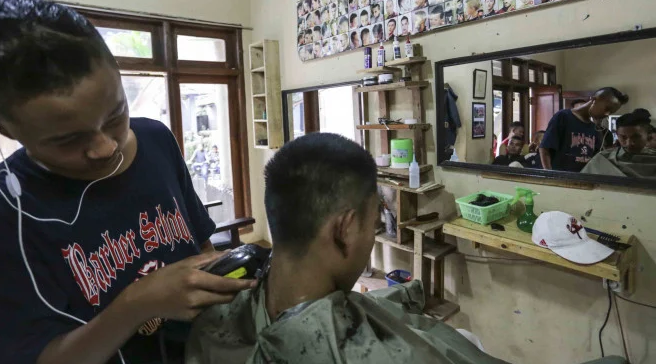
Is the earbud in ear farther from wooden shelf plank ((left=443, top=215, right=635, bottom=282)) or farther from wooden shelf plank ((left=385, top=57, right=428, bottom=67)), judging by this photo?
wooden shelf plank ((left=385, top=57, right=428, bottom=67))

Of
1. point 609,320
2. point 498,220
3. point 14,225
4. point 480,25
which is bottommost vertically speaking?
point 609,320

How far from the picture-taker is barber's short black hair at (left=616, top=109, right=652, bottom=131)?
4.69 feet

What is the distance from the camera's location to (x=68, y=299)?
25.4 inches

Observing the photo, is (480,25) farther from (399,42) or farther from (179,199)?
(179,199)

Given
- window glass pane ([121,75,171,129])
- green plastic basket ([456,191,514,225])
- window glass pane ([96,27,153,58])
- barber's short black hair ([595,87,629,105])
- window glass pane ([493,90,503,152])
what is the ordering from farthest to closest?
window glass pane ([121,75,171,129]), window glass pane ([96,27,153,58]), window glass pane ([493,90,503,152]), green plastic basket ([456,191,514,225]), barber's short black hair ([595,87,629,105])

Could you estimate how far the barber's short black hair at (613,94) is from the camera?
4.86ft

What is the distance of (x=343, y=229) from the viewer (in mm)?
737

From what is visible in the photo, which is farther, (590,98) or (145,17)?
(145,17)

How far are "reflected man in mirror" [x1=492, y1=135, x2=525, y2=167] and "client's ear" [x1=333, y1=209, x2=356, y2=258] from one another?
1369mm

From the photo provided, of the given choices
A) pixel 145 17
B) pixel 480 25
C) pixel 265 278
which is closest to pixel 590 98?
pixel 480 25

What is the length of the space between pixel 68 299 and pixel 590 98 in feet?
6.09

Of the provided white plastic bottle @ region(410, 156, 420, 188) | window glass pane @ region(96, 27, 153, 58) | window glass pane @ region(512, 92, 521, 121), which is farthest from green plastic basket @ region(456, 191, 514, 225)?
window glass pane @ region(96, 27, 153, 58)

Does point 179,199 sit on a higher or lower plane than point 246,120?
lower

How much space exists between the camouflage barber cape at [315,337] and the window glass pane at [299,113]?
2275 mm
